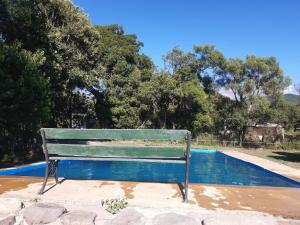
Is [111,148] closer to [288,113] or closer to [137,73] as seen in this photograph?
[137,73]

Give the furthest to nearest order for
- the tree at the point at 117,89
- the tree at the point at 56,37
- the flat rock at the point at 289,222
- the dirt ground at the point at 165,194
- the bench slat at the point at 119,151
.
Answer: the tree at the point at 117,89
the tree at the point at 56,37
the bench slat at the point at 119,151
the dirt ground at the point at 165,194
the flat rock at the point at 289,222

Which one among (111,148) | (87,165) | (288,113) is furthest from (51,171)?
(288,113)

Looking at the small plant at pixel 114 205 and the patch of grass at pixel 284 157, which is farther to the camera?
the patch of grass at pixel 284 157

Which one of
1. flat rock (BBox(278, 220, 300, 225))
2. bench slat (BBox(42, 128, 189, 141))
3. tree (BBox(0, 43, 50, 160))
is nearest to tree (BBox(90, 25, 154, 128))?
tree (BBox(0, 43, 50, 160))

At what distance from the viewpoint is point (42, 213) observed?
12.6 ft

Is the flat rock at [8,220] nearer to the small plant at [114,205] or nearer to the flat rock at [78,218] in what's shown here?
the flat rock at [78,218]

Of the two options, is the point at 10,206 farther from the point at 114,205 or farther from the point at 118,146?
the point at 118,146

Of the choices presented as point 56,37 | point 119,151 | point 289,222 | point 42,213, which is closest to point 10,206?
point 42,213

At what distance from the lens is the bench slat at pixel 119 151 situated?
4848 mm

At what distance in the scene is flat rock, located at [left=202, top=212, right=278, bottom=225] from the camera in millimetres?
3586

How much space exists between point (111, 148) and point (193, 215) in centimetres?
159

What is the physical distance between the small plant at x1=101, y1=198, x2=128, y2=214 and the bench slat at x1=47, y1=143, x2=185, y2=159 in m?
0.79

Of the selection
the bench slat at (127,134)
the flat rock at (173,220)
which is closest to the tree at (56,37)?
the bench slat at (127,134)

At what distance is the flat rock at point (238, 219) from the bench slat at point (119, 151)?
1.23 meters
